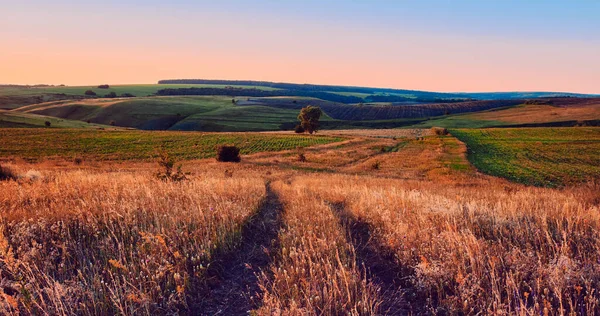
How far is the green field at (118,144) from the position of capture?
46.1 meters

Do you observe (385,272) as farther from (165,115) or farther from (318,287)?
(165,115)

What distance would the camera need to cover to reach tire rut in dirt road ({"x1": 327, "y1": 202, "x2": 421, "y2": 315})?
14.8 feet

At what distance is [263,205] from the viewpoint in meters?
10.2

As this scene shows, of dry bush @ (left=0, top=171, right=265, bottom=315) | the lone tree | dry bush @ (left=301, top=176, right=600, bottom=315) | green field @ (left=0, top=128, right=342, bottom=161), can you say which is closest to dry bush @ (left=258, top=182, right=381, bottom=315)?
dry bush @ (left=301, top=176, right=600, bottom=315)

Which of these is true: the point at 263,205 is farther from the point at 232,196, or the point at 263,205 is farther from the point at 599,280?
the point at 599,280

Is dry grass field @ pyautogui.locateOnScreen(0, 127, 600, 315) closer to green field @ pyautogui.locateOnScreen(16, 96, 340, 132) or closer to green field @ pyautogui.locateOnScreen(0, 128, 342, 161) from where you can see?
green field @ pyautogui.locateOnScreen(0, 128, 342, 161)

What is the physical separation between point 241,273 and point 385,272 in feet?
7.32

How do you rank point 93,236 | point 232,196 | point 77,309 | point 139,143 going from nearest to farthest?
point 77,309, point 93,236, point 232,196, point 139,143

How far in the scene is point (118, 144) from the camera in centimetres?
5572

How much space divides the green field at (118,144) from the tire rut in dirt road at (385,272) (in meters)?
35.4

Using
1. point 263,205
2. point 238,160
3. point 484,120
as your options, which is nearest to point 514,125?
point 484,120

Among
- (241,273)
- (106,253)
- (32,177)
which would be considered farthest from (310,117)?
(106,253)

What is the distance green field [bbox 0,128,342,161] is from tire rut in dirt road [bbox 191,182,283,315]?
34.0 metres

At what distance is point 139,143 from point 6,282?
57867 mm
